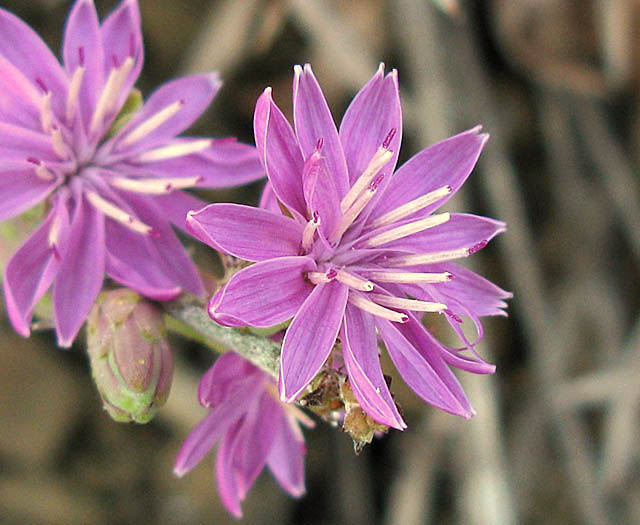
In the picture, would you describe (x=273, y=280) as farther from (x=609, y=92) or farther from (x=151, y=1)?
(x=609, y=92)

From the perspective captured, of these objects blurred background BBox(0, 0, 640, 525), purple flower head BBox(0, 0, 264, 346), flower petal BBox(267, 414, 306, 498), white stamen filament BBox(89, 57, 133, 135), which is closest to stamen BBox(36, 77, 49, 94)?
purple flower head BBox(0, 0, 264, 346)

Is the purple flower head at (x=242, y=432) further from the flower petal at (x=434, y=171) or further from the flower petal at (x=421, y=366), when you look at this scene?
the flower petal at (x=434, y=171)

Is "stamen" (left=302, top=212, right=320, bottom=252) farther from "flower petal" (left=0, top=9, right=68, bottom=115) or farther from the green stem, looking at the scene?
"flower petal" (left=0, top=9, right=68, bottom=115)

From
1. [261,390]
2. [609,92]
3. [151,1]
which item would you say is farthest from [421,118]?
[261,390]

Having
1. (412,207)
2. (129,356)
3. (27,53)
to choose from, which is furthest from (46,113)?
(412,207)

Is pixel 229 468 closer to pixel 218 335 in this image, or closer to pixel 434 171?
pixel 218 335
